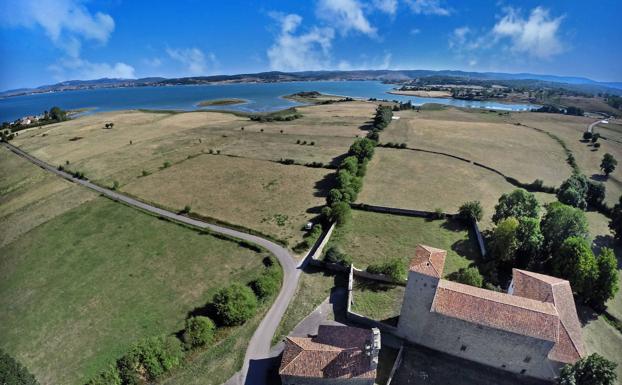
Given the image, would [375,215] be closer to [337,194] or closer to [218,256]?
[337,194]

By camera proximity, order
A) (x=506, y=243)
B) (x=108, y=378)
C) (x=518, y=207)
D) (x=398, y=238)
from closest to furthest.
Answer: (x=108, y=378) < (x=506, y=243) < (x=518, y=207) < (x=398, y=238)

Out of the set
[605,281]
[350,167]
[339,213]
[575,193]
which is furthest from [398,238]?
[575,193]

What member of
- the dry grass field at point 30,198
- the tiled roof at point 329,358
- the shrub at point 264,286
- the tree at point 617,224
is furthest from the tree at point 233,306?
the tree at point 617,224

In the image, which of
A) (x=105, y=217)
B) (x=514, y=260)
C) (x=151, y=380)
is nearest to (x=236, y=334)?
(x=151, y=380)

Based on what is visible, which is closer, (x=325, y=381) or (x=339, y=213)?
(x=325, y=381)

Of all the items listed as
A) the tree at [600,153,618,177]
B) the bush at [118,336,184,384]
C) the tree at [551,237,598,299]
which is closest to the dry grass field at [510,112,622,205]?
the tree at [600,153,618,177]

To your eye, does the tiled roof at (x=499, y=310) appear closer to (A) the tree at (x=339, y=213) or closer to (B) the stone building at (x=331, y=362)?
(B) the stone building at (x=331, y=362)

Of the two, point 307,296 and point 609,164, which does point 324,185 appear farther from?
point 609,164

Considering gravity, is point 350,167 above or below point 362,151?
below
